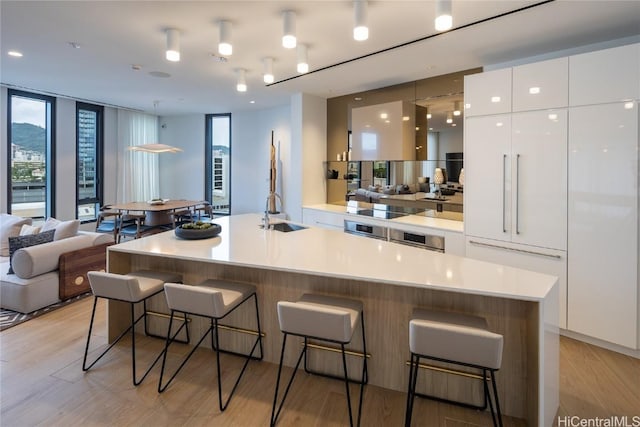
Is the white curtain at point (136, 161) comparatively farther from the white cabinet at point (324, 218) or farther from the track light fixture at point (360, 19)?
the track light fixture at point (360, 19)

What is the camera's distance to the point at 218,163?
799 cm

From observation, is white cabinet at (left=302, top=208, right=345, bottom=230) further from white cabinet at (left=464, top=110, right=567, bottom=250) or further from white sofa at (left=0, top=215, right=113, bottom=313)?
white sofa at (left=0, top=215, right=113, bottom=313)

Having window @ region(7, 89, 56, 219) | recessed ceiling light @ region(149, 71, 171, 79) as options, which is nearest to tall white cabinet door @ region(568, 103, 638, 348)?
recessed ceiling light @ region(149, 71, 171, 79)

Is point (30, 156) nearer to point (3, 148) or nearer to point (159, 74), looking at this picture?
point (3, 148)

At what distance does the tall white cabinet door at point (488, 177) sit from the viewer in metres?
3.23

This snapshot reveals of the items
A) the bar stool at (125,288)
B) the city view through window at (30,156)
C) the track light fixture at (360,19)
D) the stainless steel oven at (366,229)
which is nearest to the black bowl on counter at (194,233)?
the bar stool at (125,288)

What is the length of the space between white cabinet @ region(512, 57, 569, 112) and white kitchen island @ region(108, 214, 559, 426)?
172 centimetres

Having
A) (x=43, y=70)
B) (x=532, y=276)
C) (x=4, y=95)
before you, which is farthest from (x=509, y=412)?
(x=4, y=95)

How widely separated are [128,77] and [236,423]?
458 centimetres

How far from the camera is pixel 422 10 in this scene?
261 cm

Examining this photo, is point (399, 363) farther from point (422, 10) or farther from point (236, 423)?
point (422, 10)

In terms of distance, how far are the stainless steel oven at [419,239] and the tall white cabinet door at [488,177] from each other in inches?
13.5

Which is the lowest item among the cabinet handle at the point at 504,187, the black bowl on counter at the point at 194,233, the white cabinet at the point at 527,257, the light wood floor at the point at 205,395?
the light wood floor at the point at 205,395

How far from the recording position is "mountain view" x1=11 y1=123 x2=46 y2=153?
565 cm
